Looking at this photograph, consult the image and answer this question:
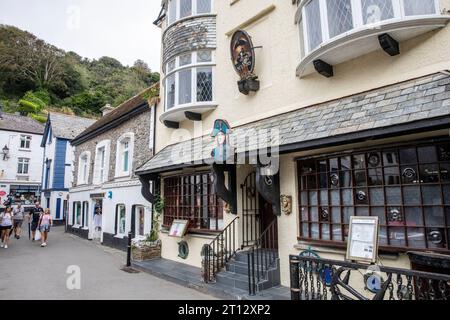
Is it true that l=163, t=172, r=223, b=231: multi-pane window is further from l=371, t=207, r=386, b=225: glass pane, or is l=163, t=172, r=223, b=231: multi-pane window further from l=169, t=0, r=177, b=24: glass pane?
l=169, t=0, r=177, b=24: glass pane

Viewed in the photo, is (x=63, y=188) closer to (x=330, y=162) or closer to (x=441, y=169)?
(x=330, y=162)

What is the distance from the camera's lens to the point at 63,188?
2472cm

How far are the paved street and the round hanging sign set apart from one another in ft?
18.6

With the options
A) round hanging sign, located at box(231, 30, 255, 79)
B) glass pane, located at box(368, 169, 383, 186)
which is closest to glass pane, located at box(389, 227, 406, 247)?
glass pane, located at box(368, 169, 383, 186)

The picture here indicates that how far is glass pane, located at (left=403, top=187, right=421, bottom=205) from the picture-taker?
4824mm

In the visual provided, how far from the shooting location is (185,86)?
959 cm

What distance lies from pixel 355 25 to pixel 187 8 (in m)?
6.61

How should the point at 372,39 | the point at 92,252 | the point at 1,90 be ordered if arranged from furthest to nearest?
the point at 1,90, the point at 92,252, the point at 372,39

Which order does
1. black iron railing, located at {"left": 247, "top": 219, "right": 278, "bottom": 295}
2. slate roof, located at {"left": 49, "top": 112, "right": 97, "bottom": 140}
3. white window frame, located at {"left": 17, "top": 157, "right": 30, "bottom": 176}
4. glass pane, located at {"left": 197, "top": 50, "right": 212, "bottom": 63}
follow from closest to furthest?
black iron railing, located at {"left": 247, "top": 219, "right": 278, "bottom": 295} → glass pane, located at {"left": 197, "top": 50, "right": 212, "bottom": 63} → slate roof, located at {"left": 49, "top": 112, "right": 97, "bottom": 140} → white window frame, located at {"left": 17, "top": 157, "right": 30, "bottom": 176}

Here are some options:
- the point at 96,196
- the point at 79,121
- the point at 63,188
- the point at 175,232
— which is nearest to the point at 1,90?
the point at 79,121

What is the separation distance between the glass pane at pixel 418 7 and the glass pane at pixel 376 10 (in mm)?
250

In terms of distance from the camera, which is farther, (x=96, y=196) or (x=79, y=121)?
(x=79, y=121)
